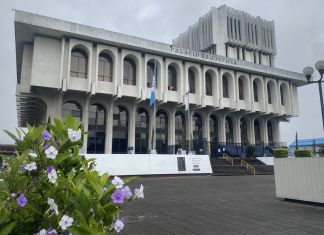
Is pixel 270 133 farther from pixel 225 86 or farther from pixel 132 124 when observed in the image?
pixel 132 124

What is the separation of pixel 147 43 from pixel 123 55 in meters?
2.98

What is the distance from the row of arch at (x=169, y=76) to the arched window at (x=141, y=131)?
3708mm

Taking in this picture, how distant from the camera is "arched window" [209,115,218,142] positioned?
36.0 metres

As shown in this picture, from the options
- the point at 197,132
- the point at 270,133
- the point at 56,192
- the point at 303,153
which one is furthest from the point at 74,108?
the point at 270,133

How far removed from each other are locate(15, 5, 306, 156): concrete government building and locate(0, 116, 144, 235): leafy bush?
23.7 meters

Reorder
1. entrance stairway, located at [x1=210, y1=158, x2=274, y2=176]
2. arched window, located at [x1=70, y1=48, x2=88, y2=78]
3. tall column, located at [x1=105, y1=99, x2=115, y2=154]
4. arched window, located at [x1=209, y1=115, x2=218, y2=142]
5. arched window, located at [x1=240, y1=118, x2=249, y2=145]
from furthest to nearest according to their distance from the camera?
arched window, located at [x1=240, y1=118, x2=249, y2=145]
arched window, located at [x1=209, y1=115, x2=218, y2=142]
tall column, located at [x1=105, y1=99, x2=115, y2=154]
arched window, located at [x1=70, y1=48, x2=88, y2=78]
entrance stairway, located at [x1=210, y1=158, x2=274, y2=176]

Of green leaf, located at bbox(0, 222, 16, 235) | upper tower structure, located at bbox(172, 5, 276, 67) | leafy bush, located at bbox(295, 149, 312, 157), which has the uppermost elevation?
upper tower structure, located at bbox(172, 5, 276, 67)

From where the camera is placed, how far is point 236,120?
37.0m

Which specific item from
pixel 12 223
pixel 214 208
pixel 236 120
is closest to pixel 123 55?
pixel 236 120

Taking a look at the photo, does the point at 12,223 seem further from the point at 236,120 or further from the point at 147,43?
the point at 236,120

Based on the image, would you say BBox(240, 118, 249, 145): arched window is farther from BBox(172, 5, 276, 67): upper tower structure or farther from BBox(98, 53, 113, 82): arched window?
BBox(98, 53, 113, 82): arched window

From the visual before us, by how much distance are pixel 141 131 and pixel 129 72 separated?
7.05 metres

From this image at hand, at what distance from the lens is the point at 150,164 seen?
20.3 meters

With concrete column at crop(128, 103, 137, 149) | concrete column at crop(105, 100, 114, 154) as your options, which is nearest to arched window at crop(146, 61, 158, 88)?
concrete column at crop(128, 103, 137, 149)
